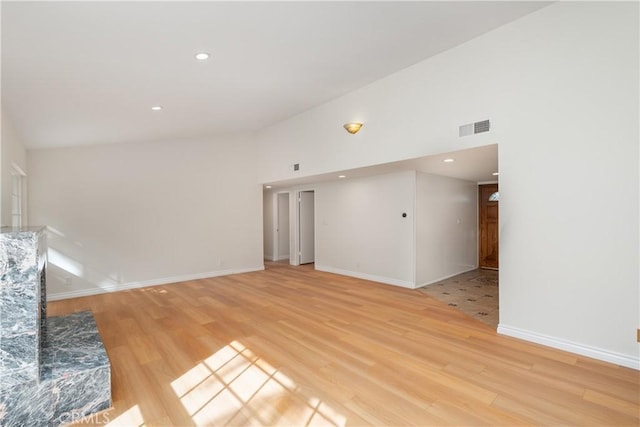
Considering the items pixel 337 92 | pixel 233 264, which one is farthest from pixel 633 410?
pixel 233 264

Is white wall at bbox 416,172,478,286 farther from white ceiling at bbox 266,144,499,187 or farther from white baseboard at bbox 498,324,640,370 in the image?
white baseboard at bbox 498,324,640,370

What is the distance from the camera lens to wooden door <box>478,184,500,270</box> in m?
7.53

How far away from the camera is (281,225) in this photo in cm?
938

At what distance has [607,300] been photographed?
9.25ft

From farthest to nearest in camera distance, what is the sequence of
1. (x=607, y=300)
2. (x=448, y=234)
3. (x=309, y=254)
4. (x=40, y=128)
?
(x=309, y=254)
(x=448, y=234)
(x=40, y=128)
(x=607, y=300)

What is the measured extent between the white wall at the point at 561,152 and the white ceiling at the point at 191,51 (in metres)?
0.41

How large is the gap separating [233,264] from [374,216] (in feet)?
11.3

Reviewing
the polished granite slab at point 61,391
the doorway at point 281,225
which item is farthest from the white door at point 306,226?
the polished granite slab at point 61,391

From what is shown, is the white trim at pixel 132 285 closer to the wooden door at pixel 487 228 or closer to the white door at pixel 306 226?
the white door at pixel 306 226

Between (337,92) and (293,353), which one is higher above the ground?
(337,92)

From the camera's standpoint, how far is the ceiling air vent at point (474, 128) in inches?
139

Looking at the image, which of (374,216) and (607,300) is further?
(374,216)

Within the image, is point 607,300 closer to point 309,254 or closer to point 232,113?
point 232,113

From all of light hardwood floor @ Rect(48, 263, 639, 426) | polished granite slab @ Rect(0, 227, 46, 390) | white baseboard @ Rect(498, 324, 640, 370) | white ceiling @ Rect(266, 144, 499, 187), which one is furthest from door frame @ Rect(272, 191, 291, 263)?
polished granite slab @ Rect(0, 227, 46, 390)
